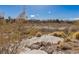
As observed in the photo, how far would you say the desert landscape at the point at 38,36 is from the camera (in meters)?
1.60

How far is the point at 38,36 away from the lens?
161 cm

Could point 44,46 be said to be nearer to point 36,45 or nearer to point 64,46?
point 36,45

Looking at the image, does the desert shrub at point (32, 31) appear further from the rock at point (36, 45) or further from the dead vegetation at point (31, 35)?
the rock at point (36, 45)

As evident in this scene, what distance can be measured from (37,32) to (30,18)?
17cm

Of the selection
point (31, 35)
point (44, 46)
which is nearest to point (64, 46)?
point (44, 46)

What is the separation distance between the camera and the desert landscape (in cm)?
160

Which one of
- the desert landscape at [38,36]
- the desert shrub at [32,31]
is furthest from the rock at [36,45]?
the desert shrub at [32,31]

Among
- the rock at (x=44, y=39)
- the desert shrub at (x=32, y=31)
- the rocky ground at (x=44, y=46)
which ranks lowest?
the rocky ground at (x=44, y=46)

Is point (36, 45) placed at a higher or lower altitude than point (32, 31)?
lower

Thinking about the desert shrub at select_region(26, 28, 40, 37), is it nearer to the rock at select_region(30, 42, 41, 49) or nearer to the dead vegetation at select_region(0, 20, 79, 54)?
the dead vegetation at select_region(0, 20, 79, 54)

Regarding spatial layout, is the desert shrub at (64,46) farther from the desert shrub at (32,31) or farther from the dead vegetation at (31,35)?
the desert shrub at (32,31)

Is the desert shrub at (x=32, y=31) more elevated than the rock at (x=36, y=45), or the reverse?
the desert shrub at (x=32, y=31)
